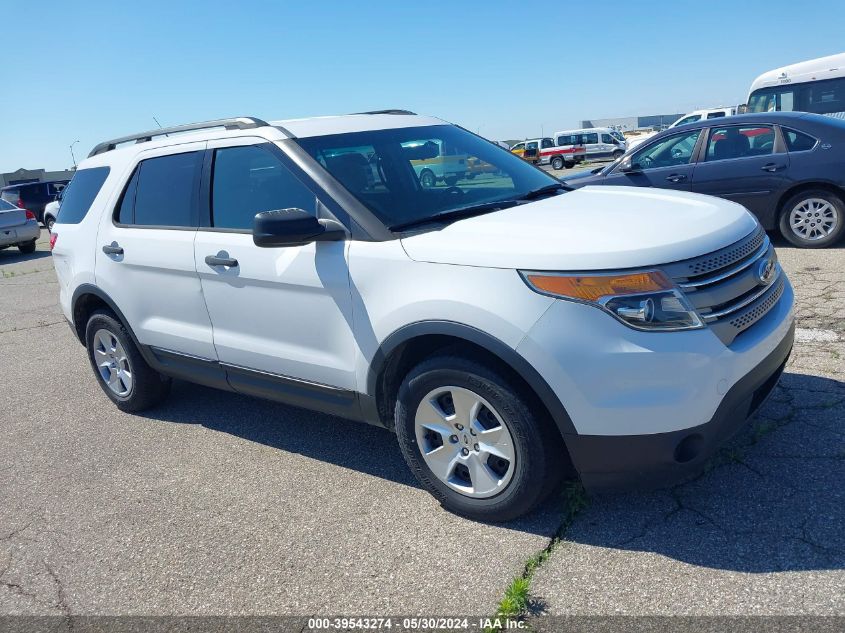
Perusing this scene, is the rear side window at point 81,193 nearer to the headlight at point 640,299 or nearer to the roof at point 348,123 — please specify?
the roof at point 348,123

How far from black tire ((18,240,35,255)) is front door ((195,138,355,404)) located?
15.9 meters

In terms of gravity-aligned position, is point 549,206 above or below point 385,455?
above

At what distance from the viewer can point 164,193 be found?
452cm

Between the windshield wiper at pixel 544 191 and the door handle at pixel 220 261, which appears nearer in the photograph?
the door handle at pixel 220 261

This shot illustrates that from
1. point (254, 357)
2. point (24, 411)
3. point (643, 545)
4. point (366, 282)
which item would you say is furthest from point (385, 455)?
point (24, 411)

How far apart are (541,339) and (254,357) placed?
5.93 ft

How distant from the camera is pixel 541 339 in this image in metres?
2.82

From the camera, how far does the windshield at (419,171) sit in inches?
143

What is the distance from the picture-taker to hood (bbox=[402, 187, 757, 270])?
112 inches

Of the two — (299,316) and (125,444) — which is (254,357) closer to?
(299,316)

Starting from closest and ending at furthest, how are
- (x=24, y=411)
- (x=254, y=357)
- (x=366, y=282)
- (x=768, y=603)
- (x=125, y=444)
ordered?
(x=768, y=603)
(x=366, y=282)
(x=254, y=357)
(x=125, y=444)
(x=24, y=411)

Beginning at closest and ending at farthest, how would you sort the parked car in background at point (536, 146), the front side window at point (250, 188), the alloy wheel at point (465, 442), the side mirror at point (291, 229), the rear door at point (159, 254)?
the alloy wheel at point (465, 442) → the side mirror at point (291, 229) → the front side window at point (250, 188) → the rear door at point (159, 254) → the parked car in background at point (536, 146)

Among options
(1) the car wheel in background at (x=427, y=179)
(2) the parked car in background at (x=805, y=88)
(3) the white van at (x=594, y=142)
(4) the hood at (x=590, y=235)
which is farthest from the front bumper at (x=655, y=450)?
(3) the white van at (x=594, y=142)

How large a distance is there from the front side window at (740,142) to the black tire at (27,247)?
15.9 meters
